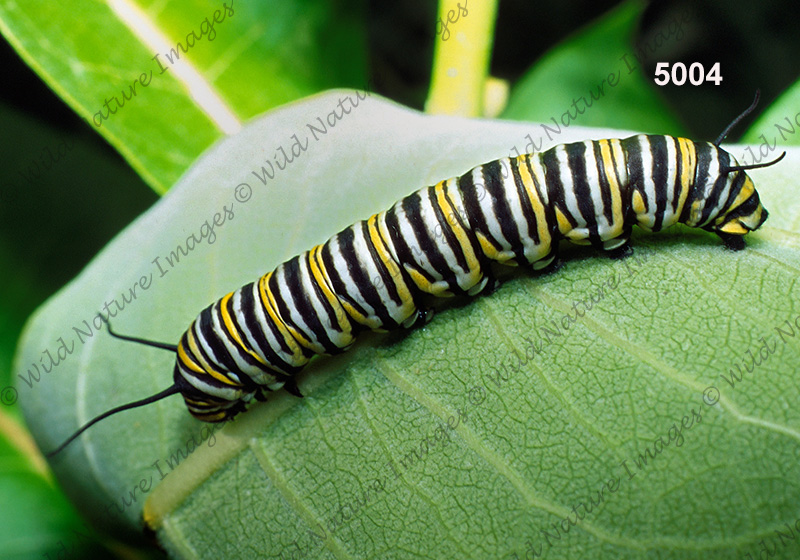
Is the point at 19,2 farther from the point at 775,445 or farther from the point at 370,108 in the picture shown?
the point at 775,445

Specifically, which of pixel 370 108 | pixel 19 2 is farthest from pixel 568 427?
pixel 19 2

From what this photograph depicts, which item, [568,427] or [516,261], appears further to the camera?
[516,261]
